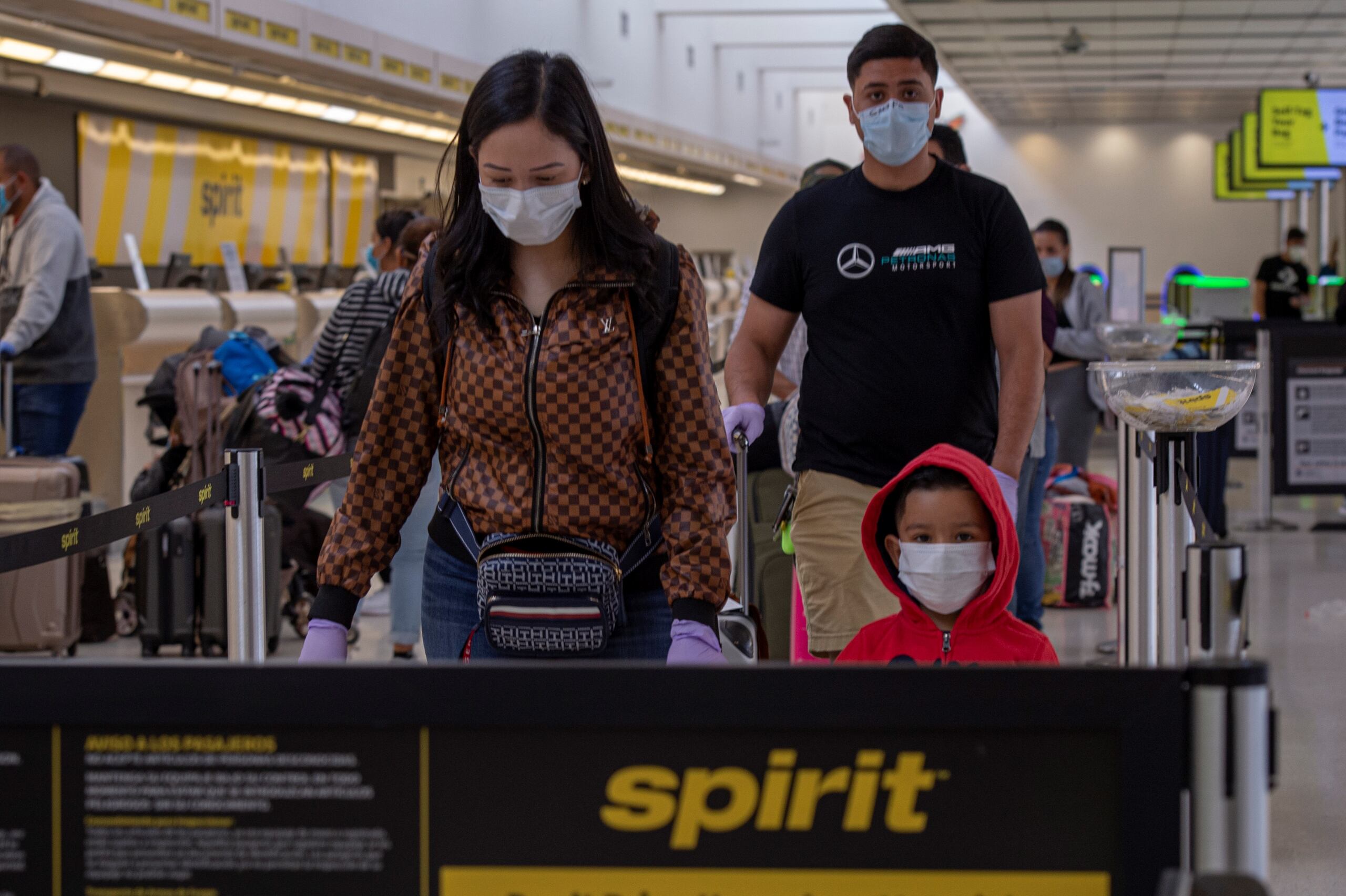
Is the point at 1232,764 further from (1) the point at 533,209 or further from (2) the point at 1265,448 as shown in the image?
(2) the point at 1265,448

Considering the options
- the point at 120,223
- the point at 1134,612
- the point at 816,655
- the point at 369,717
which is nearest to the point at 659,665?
the point at 369,717

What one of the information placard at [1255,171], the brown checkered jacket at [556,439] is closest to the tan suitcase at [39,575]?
the brown checkered jacket at [556,439]

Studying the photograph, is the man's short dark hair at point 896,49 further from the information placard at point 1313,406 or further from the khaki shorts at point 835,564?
the information placard at point 1313,406

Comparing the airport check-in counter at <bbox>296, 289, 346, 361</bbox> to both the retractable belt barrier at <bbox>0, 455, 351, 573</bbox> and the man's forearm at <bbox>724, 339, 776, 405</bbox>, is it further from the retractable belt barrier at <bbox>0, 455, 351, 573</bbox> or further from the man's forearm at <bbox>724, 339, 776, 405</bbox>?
the man's forearm at <bbox>724, 339, 776, 405</bbox>

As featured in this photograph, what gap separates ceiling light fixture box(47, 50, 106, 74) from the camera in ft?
28.8

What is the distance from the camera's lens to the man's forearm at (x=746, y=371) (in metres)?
3.13

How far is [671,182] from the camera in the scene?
2375 centimetres

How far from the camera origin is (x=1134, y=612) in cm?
322

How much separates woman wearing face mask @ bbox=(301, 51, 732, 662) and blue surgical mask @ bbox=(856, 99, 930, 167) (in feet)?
2.89

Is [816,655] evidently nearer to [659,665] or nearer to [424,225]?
[659,665]

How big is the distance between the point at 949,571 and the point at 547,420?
807mm

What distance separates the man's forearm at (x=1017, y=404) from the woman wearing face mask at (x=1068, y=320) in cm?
368

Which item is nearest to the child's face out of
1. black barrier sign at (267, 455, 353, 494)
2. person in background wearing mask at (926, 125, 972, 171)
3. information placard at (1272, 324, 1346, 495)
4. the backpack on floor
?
black barrier sign at (267, 455, 353, 494)

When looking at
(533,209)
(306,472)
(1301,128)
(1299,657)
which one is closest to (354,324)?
(306,472)
